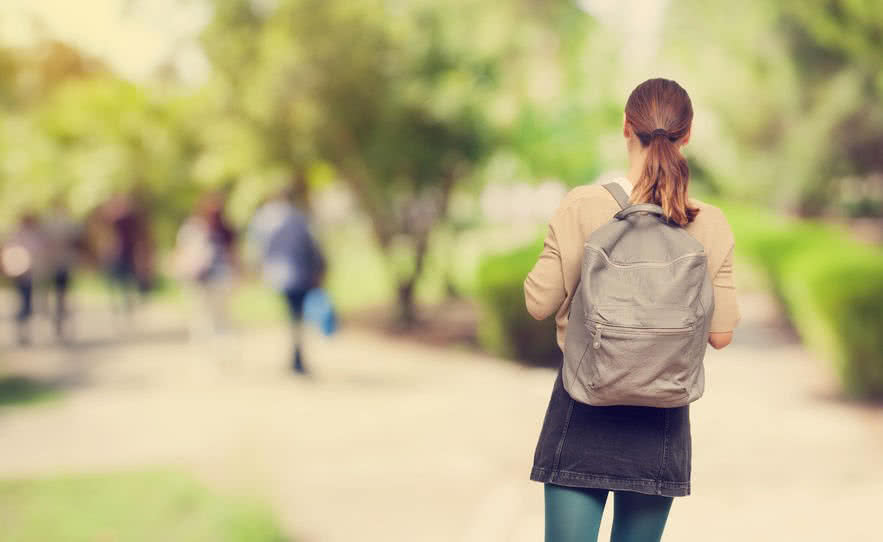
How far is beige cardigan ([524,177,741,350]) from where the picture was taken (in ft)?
7.21

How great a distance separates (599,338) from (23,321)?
1210cm

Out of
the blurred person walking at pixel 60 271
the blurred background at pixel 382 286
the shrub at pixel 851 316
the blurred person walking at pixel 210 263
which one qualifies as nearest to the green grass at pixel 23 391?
the blurred background at pixel 382 286

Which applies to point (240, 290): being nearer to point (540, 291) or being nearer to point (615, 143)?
point (615, 143)

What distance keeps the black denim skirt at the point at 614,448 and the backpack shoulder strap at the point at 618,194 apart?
18.5 inches

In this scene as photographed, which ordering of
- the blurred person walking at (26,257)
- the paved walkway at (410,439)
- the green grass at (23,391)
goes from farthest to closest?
the blurred person walking at (26,257) → the green grass at (23,391) → the paved walkway at (410,439)

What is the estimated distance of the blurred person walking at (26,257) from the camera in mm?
12055

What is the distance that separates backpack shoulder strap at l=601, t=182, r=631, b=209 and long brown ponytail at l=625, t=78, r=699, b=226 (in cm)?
2

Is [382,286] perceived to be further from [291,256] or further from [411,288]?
[291,256]

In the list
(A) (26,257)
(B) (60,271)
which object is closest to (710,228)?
(A) (26,257)

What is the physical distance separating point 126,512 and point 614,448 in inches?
155

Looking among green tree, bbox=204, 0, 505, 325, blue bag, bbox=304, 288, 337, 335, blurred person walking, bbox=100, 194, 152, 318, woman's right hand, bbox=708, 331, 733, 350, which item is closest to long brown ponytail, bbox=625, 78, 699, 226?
woman's right hand, bbox=708, 331, 733, 350

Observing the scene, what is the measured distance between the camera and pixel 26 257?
479 inches

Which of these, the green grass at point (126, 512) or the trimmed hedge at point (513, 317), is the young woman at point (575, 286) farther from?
the trimmed hedge at point (513, 317)

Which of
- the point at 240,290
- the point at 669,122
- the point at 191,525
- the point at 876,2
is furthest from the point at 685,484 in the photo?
the point at 240,290
